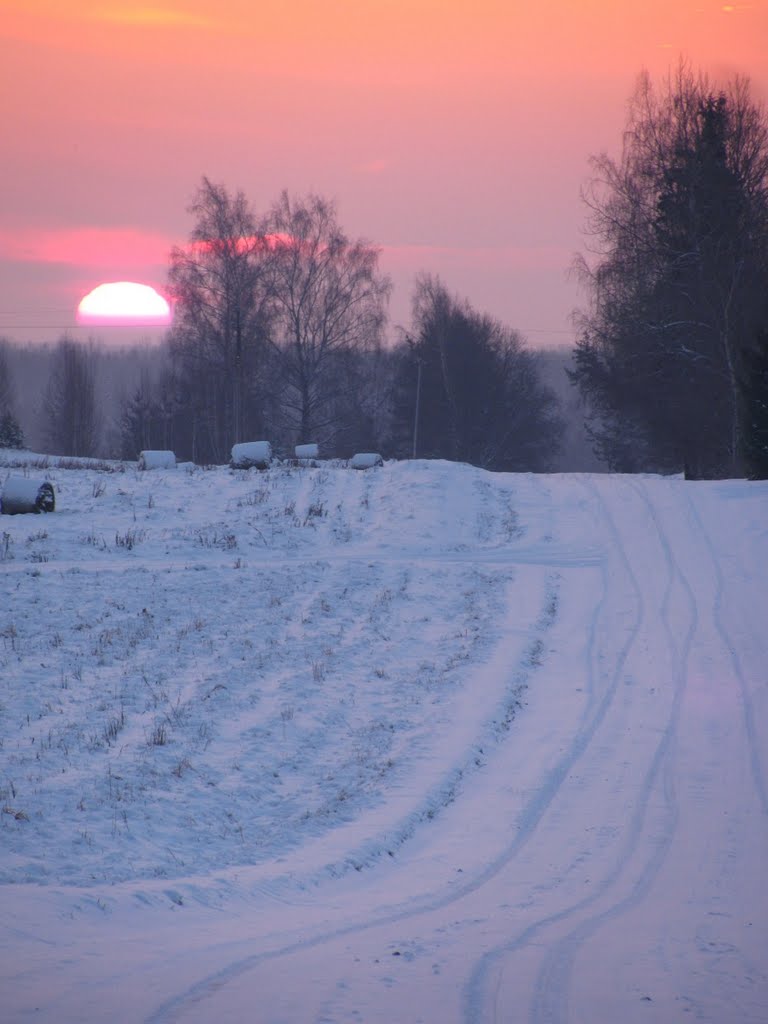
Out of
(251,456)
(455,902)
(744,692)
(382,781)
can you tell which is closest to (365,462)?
(251,456)

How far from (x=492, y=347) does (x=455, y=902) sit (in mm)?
49967

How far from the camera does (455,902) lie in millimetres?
5219

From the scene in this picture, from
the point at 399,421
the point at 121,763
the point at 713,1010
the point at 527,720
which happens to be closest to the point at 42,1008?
the point at 713,1010

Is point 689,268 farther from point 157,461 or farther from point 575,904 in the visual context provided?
point 575,904

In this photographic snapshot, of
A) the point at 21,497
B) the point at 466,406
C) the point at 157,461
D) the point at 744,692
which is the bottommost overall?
the point at 744,692

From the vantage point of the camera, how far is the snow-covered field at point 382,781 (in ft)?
13.7

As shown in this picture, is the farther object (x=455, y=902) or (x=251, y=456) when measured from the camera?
(x=251, y=456)

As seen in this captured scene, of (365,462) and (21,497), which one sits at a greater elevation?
(365,462)

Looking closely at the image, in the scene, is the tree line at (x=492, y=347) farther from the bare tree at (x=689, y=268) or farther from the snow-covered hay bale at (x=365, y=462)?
the snow-covered hay bale at (x=365, y=462)

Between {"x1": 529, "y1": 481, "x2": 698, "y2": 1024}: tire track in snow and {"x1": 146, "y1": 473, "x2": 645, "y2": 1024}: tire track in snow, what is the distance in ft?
0.97

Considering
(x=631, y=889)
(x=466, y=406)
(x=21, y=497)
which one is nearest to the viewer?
(x=631, y=889)

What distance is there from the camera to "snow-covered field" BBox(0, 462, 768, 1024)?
419cm

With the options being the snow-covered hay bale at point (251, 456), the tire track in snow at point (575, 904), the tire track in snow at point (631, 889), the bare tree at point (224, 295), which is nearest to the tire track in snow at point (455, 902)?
the tire track in snow at point (575, 904)

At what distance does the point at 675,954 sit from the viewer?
14.7ft
